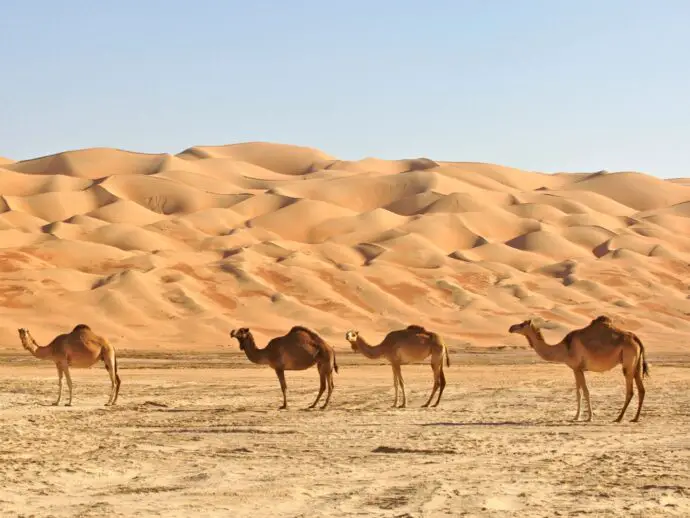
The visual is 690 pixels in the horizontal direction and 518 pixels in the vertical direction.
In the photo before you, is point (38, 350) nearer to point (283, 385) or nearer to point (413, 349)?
point (283, 385)

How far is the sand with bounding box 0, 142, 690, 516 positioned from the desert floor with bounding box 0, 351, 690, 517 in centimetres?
6

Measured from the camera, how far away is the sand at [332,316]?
38.9 ft

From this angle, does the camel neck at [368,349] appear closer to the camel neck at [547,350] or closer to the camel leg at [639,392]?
the camel neck at [547,350]

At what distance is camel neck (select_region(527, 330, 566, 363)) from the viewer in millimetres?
19516

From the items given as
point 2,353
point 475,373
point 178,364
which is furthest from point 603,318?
point 2,353

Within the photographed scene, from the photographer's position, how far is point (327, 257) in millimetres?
77000

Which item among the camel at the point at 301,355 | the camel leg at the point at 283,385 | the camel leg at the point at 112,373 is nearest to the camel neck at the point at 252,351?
the camel at the point at 301,355

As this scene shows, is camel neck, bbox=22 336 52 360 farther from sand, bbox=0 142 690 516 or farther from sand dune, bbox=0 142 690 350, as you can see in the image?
sand dune, bbox=0 142 690 350

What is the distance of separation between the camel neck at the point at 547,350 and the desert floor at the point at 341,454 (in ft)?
3.06

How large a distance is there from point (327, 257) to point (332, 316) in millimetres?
14885

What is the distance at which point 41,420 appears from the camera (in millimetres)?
18438

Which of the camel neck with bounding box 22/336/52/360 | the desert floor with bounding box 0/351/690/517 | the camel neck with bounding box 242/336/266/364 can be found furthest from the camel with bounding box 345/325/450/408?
the camel neck with bounding box 22/336/52/360

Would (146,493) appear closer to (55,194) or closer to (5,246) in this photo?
(5,246)

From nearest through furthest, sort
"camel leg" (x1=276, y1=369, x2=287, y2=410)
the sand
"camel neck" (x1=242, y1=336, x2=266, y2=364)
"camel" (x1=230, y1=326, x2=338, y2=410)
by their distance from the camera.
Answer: the sand < "camel leg" (x1=276, y1=369, x2=287, y2=410) < "camel" (x1=230, y1=326, x2=338, y2=410) < "camel neck" (x1=242, y1=336, x2=266, y2=364)
